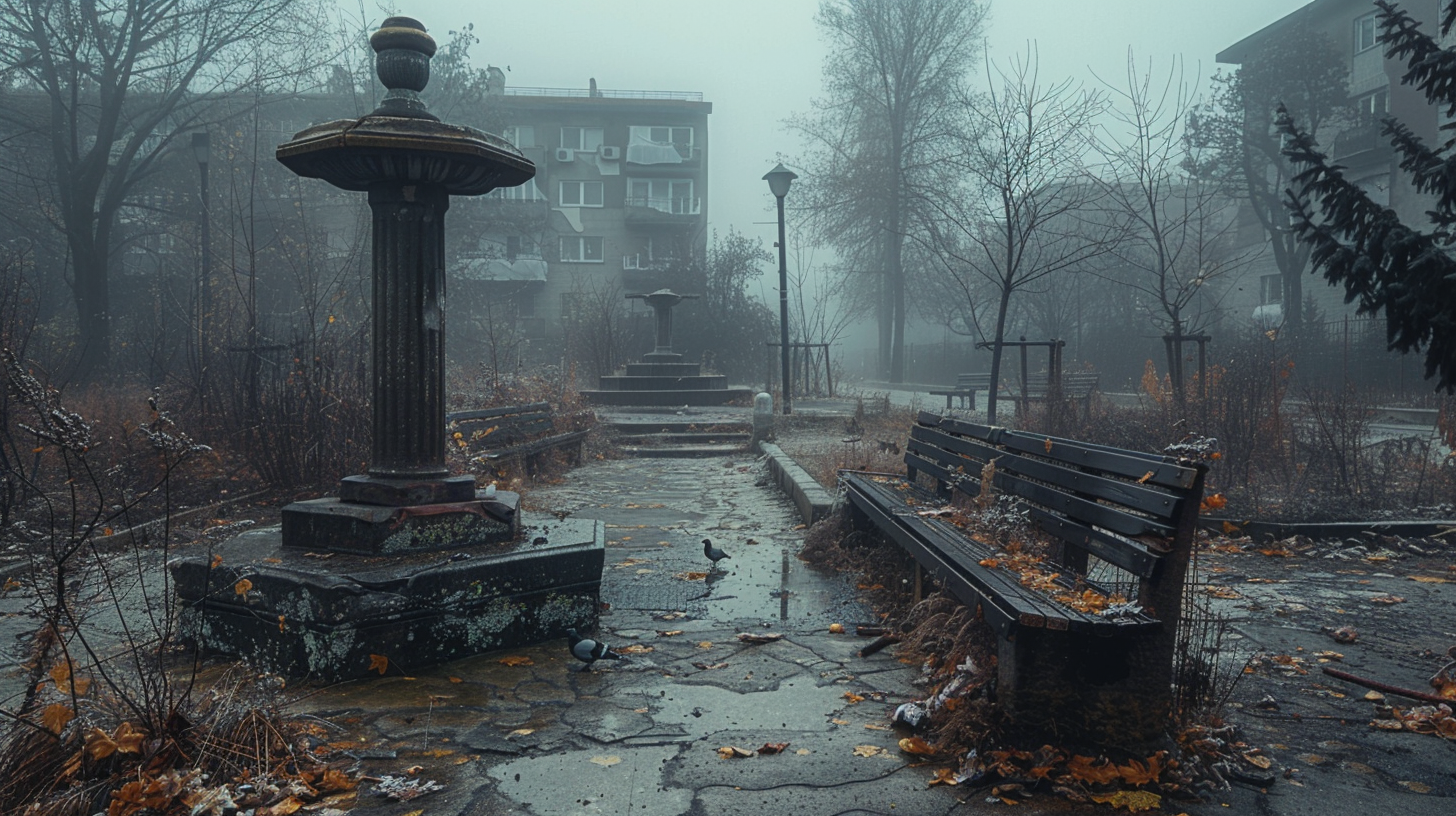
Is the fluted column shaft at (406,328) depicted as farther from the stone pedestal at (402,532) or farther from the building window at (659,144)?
the building window at (659,144)

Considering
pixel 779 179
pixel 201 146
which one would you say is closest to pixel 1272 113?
pixel 779 179

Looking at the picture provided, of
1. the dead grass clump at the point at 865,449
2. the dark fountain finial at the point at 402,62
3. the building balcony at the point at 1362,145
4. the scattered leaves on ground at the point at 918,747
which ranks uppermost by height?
the building balcony at the point at 1362,145

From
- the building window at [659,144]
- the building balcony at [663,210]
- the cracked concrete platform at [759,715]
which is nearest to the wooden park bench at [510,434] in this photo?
the cracked concrete platform at [759,715]

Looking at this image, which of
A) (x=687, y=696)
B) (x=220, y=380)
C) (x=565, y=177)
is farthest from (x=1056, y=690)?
(x=565, y=177)

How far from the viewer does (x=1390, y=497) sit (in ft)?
26.2

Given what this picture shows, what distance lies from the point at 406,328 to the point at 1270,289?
36.6 meters

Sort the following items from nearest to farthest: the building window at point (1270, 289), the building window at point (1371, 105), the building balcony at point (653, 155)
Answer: the building window at point (1371, 105), the building window at point (1270, 289), the building balcony at point (653, 155)

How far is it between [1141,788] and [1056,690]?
359 mm

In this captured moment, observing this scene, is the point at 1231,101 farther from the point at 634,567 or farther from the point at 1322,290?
the point at 634,567

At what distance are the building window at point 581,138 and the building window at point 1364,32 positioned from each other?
2949 cm

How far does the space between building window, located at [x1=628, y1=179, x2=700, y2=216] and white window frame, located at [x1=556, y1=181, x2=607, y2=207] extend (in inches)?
56.1

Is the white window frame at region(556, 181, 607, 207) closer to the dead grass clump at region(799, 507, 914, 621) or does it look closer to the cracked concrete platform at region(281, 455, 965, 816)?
the dead grass clump at region(799, 507, 914, 621)

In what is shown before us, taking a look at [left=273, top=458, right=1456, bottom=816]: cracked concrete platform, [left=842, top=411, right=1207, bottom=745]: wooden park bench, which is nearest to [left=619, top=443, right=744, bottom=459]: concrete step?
[left=273, top=458, right=1456, bottom=816]: cracked concrete platform

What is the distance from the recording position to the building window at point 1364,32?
28625 millimetres
